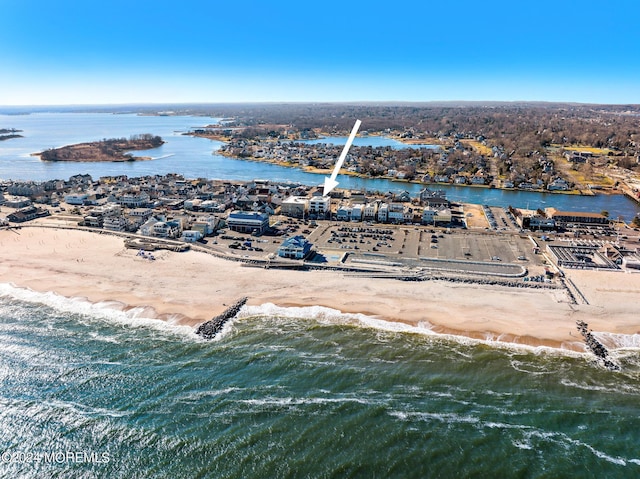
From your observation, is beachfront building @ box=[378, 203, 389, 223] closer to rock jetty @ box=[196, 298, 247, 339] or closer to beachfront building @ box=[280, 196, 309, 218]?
beachfront building @ box=[280, 196, 309, 218]

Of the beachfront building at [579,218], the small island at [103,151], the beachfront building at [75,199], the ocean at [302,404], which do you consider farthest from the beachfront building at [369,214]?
the small island at [103,151]

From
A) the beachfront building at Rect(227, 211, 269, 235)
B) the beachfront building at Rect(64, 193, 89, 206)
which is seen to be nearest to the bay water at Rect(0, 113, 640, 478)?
the beachfront building at Rect(227, 211, 269, 235)

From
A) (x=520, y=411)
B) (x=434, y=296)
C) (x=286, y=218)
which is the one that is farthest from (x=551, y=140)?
(x=520, y=411)

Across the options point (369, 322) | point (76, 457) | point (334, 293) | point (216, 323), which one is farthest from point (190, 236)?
point (76, 457)

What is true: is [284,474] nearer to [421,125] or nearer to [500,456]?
[500,456]

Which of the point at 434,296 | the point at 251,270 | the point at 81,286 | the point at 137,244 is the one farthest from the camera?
the point at 137,244

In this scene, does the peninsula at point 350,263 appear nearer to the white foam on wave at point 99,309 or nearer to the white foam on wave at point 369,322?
the white foam on wave at point 369,322

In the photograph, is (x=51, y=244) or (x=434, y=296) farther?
(x=51, y=244)
